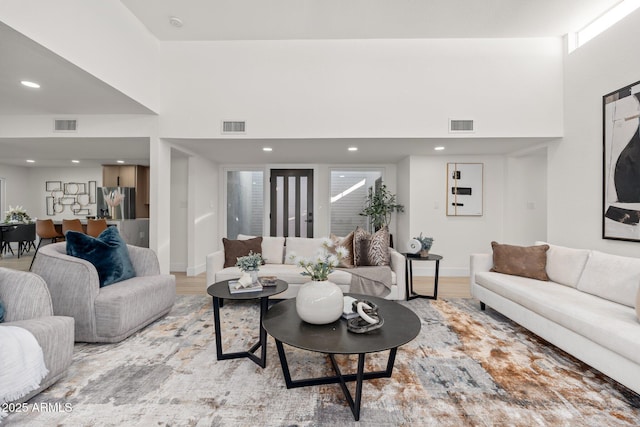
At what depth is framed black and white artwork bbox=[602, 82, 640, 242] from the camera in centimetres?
281

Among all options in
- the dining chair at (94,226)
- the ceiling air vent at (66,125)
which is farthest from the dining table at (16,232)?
the ceiling air vent at (66,125)

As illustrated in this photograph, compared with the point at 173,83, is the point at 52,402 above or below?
below

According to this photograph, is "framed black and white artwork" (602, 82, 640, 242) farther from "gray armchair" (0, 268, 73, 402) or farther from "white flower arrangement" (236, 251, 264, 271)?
"gray armchair" (0, 268, 73, 402)

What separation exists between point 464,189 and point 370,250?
8.17 feet

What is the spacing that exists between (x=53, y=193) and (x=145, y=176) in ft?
12.6

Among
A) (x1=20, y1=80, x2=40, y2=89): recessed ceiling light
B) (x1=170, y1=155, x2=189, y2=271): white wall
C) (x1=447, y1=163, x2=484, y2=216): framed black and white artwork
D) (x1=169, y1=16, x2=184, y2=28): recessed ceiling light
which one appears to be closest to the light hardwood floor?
(x1=170, y1=155, x2=189, y2=271): white wall

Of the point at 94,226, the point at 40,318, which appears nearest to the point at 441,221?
the point at 40,318

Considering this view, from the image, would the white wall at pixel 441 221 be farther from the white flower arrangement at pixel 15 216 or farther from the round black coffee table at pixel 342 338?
the white flower arrangement at pixel 15 216

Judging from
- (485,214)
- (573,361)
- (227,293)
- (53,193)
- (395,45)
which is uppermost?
(395,45)

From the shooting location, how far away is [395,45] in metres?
3.83

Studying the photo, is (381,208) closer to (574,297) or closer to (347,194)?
(347,194)

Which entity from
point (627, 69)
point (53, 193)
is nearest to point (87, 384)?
point (627, 69)

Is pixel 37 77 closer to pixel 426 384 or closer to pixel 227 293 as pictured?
pixel 227 293

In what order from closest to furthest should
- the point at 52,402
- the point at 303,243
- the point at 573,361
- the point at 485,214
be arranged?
the point at 52,402
the point at 573,361
the point at 303,243
the point at 485,214
